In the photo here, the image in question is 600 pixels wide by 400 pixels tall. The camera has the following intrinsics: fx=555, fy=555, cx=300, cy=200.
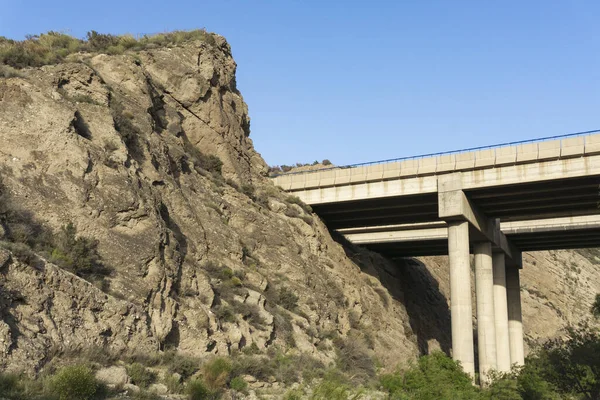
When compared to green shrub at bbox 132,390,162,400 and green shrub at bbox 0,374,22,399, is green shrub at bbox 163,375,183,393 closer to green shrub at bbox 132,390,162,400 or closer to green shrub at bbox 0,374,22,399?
green shrub at bbox 132,390,162,400

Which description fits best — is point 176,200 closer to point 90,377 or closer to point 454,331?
point 90,377

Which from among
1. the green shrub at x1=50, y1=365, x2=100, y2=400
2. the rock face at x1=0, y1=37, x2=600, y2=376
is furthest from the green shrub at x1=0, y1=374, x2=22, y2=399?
the green shrub at x1=50, y1=365, x2=100, y2=400

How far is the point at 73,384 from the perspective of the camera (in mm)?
13109

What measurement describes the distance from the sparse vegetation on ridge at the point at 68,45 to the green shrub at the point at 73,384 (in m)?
15.3

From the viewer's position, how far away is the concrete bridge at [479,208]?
35125mm

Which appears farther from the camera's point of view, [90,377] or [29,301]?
[29,301]

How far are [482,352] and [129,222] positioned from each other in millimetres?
29164

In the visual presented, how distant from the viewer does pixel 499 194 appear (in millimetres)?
38406

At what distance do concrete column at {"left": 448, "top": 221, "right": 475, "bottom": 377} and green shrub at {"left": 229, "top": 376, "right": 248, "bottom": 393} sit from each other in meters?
21.7

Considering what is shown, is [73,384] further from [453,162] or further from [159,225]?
[453,162]

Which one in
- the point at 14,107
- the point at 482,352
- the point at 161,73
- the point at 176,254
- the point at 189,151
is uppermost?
the point at 161,73

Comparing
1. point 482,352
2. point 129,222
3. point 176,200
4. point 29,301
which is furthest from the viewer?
point 482,352

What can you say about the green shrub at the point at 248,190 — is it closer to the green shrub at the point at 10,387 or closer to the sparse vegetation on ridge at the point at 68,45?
the sparse vegetation on ridge at the point at 68,45

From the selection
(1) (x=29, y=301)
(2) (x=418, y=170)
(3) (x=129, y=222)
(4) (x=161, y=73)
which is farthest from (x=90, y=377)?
(2) (x=418, y=170)
